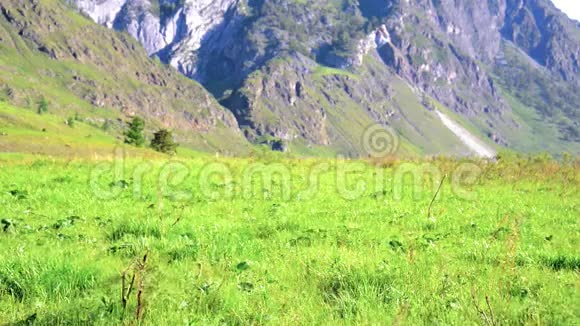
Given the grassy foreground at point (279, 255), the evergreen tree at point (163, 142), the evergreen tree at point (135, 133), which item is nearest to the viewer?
the grassy foreground at point (279, 255)

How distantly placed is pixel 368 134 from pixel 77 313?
23.5m

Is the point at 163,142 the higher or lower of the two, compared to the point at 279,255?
lower

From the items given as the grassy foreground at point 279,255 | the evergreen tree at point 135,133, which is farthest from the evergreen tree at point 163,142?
the grassy foreground at point 279,255

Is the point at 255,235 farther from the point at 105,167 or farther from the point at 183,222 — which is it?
the point at 105,167

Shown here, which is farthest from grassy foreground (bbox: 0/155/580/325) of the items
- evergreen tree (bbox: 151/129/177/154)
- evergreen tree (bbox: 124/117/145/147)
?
evergreen tree (bbox: 124/117/145/147)

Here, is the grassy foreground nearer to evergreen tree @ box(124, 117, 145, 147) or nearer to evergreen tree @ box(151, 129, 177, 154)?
evergreen tree @ box(151, 129, 177, 154)

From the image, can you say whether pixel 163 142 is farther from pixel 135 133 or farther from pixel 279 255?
pixel 279 255

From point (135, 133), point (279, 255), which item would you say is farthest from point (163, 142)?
point (279, 255)

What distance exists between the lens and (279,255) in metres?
8.82

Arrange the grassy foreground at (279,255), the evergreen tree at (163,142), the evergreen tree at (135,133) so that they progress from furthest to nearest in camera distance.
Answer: the evergreen tree at (135,133) < the evergreen tree at (163,142) < the grassy foreground at (279,255)

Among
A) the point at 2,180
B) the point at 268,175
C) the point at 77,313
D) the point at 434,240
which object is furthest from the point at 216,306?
the point at 268,175

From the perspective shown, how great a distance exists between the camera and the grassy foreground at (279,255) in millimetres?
5910

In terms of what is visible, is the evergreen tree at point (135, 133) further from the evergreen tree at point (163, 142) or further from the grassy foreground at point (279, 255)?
the grassy foreground at point (279, 255)

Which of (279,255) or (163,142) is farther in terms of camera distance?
(163,142)
